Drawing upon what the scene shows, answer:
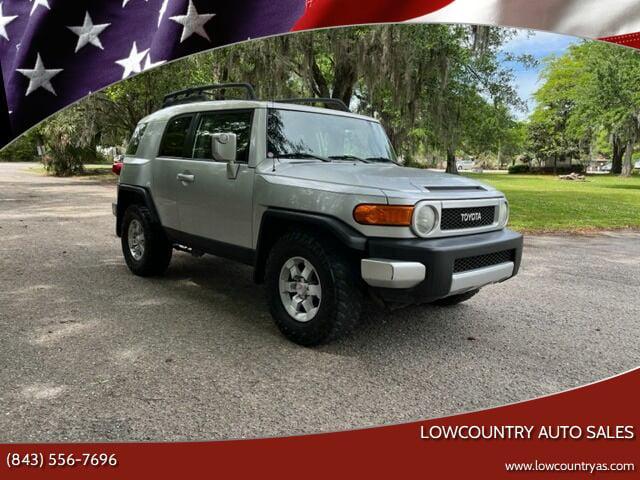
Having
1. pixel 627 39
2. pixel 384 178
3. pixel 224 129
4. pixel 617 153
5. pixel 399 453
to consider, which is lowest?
pixel 399 453

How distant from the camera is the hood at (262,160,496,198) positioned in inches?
140

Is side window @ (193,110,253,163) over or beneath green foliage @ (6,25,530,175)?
beneath

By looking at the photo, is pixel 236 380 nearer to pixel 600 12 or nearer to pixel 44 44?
pixel 44 44

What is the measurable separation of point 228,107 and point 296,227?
1.56m

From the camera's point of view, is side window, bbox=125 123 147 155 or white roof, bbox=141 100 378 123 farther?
side window, bbox=125 123 147 155

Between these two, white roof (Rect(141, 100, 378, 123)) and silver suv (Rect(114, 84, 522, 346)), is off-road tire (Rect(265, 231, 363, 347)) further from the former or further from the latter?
white roof (Rect(141, 100, 378, 123))

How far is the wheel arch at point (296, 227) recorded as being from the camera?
3.48m

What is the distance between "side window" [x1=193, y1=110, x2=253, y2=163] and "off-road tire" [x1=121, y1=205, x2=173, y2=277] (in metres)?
1.12

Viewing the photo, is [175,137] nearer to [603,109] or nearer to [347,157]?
[347,157]

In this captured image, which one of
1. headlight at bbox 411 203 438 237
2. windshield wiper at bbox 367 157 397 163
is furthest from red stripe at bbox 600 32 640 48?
windshield wiper at bbox 367 157 397 163

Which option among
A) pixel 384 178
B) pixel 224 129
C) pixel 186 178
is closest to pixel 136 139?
pixel 186 178

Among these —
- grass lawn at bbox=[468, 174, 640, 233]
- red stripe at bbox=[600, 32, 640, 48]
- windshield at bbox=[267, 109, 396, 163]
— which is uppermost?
red stripe at bbox=[600, 32, 640, 48]

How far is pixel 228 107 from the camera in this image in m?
4.68

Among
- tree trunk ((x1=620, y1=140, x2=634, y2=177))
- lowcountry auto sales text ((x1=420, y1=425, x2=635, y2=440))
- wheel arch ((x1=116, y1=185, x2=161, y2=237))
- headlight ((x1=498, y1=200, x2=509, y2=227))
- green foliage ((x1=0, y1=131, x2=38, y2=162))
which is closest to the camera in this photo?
lowcountry auto sales text ((x1=420, y1=425, x2=635, y2=440))
